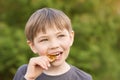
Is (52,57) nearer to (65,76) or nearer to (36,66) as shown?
(36,66)

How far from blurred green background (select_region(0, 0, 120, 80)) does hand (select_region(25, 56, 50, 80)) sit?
332 centimetres

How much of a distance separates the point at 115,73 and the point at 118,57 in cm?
26

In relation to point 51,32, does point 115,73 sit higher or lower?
lower

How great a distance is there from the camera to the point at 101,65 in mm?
6387

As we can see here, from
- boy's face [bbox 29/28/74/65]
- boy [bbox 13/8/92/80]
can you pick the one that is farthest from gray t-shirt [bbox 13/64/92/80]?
boy's face [bbox 29/28/74/65]

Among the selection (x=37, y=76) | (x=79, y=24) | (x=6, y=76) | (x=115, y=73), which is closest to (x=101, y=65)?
(x=115, y=73)

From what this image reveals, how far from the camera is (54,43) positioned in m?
2.53

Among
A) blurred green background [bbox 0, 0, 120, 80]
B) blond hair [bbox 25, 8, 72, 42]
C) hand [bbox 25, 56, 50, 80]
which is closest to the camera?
hand [bbox 25, 56, 50, 80]

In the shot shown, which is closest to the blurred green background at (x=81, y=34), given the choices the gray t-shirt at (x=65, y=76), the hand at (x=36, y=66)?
the gray t-shirt at (x=65, y=76)

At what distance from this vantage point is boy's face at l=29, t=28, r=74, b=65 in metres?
2.54

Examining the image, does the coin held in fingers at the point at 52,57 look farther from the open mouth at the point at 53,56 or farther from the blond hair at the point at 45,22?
the blond hair at the point at 45,22

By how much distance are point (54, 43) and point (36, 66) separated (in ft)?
0.51

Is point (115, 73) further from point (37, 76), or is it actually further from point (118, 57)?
point (37, 76)

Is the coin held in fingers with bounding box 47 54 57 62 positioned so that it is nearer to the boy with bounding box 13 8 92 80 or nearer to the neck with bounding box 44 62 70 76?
the boy with bounding box 13 8 92 80
